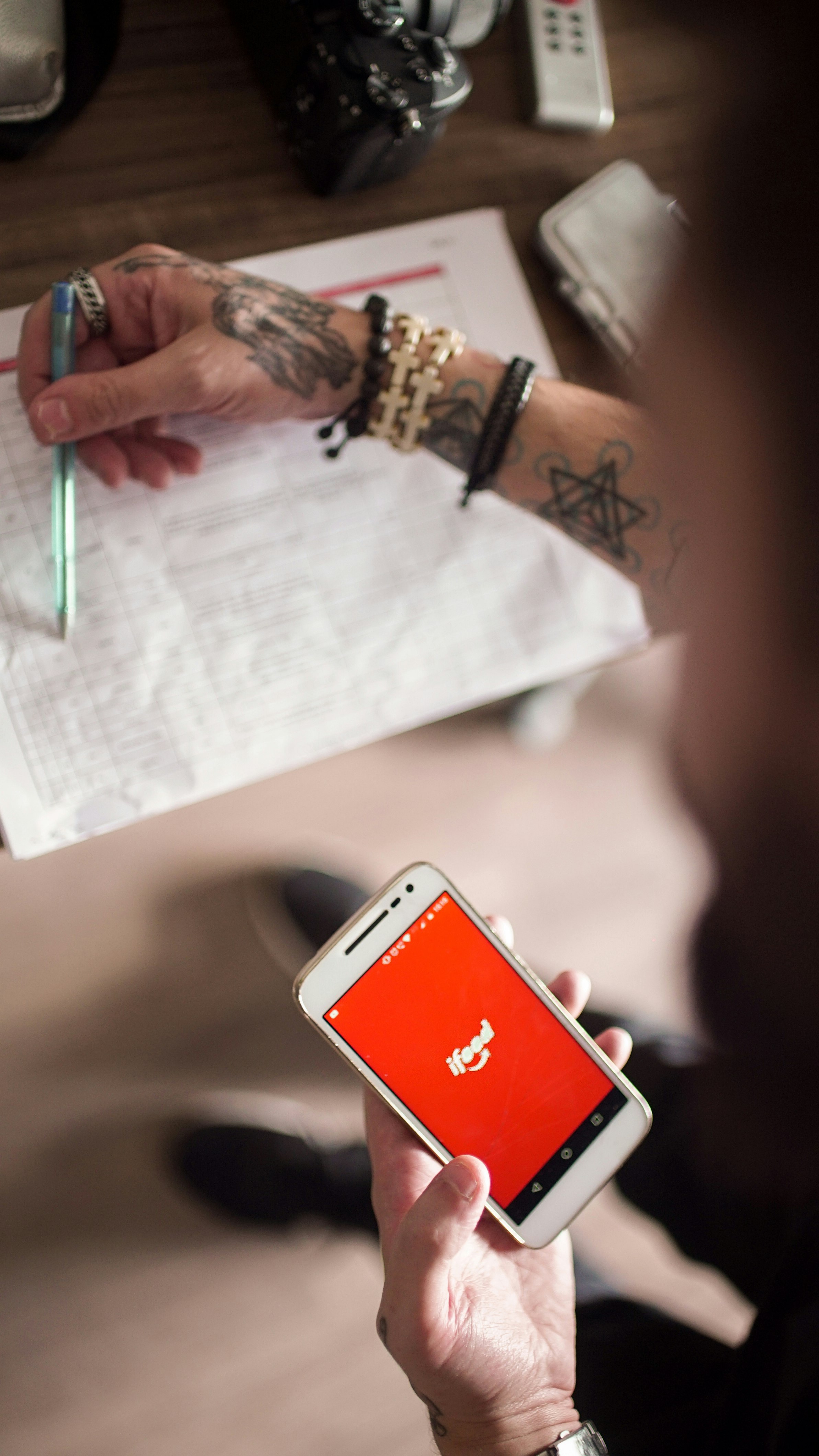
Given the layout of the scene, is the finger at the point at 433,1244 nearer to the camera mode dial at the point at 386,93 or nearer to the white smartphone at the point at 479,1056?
the white smartphone at the point at 479,1056

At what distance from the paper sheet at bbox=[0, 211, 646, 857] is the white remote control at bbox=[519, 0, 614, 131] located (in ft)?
0.34

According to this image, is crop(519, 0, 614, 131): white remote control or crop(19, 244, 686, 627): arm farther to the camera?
crop(519, 0, 614, 131): white remote control

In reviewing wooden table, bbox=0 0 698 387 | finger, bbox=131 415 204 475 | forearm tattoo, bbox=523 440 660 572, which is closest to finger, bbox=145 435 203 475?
finger, bbox=131 415 204 475

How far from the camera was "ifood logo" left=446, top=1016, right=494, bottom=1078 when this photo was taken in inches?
19.7

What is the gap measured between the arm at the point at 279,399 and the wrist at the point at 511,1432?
1.64 ft

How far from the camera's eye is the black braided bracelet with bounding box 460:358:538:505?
22.5 inches

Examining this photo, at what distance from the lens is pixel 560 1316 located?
509 millimetres

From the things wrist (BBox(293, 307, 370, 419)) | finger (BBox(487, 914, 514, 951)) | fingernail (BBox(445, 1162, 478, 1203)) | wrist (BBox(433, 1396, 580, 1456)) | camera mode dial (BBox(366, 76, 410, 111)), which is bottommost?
wrist (BBox(433, 1396, 580, 1456))

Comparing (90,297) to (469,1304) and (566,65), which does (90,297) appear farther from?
(469,1304)

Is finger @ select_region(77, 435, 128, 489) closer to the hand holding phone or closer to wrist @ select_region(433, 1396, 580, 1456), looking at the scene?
the hand holding phone

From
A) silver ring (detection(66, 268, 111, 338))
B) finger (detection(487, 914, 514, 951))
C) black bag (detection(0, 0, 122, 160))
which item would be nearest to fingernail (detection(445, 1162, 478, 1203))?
finger (detection(487, 914, 514, 951))

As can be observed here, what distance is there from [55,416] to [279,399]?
0.14m

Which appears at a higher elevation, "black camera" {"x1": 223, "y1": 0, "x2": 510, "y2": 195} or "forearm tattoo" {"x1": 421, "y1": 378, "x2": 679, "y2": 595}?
"black camera" {"x1": 223, "y1": 0, "x2": 510, "y2": 195}

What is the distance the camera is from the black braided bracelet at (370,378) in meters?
0.56
